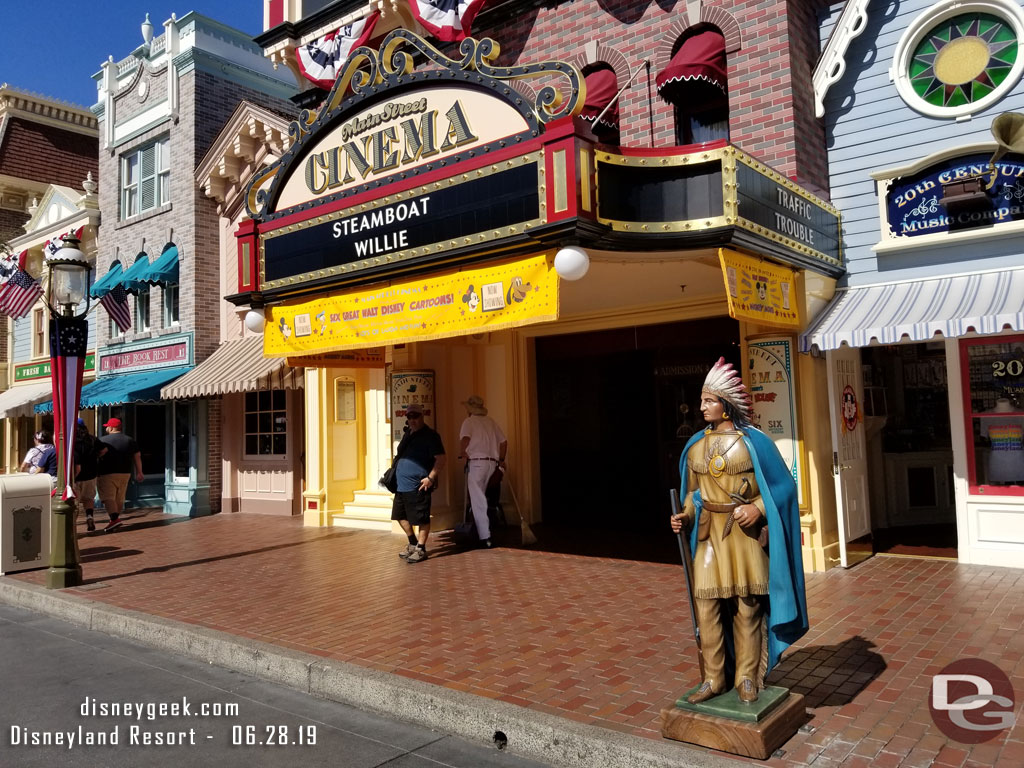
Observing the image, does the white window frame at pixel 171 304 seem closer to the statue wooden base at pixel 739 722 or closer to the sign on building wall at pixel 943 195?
the sign on building wall at pixel 943 195

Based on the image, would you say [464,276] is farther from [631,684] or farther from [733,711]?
[733,711]

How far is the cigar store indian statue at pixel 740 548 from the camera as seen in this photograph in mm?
3652

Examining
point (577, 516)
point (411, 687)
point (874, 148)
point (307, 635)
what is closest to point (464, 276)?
point (307, 635)

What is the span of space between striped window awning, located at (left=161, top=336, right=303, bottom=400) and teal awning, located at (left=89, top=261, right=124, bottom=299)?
2.89m

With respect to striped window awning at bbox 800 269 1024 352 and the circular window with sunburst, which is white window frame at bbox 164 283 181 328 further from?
the circular window with sunburst

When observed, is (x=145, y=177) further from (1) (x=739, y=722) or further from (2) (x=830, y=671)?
(1) (x=739, y=722)

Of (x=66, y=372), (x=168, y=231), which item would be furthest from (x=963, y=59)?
(x=168, y=231)

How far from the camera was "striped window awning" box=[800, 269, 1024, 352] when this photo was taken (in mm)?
6438

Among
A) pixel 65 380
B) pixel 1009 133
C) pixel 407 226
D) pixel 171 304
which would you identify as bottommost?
pixel 65 380

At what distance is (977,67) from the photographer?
24.6ft

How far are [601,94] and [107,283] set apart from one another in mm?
11634

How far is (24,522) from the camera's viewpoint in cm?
905

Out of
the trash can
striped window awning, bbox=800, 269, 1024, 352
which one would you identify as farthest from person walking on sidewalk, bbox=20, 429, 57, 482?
striped window awning, bbox=800, 269, 1024, 352

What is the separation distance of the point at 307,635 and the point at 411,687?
1598mm
